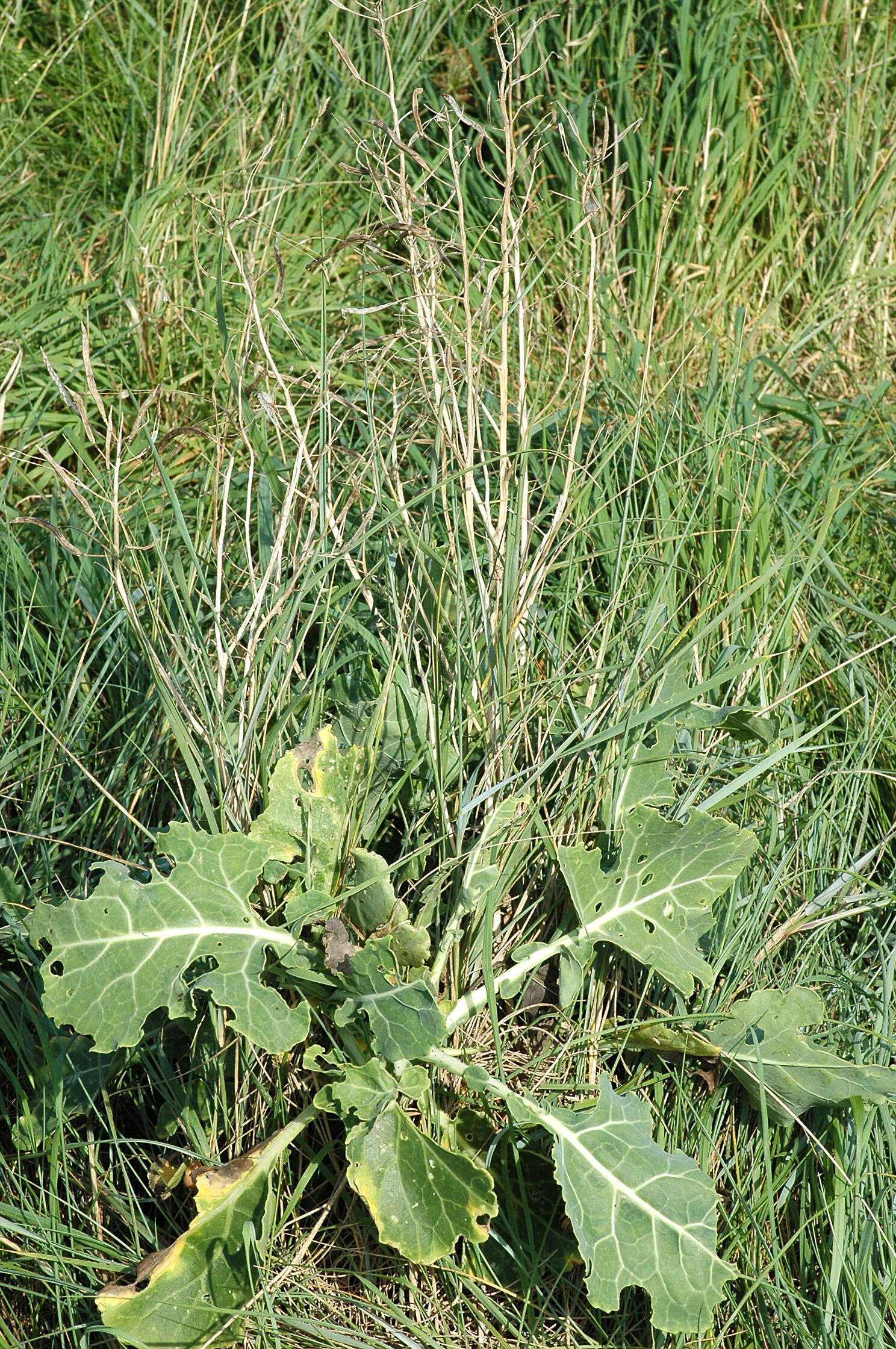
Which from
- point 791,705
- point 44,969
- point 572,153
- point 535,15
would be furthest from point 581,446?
point 44,969

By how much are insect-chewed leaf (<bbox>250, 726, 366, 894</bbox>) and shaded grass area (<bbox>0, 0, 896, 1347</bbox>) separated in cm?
7

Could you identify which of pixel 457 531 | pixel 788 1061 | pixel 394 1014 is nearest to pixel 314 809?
pixel 394 1014

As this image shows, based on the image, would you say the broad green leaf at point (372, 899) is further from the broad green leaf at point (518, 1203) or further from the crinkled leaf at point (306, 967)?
the broad green leaf at point (518, 1203)

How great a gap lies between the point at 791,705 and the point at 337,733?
106cm

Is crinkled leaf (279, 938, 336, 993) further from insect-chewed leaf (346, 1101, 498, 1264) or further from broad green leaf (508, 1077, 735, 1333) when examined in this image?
broad green leaf (508, 1077, 735, 1333)

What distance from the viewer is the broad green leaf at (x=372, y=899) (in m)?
1.84

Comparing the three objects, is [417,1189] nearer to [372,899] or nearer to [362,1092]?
[362,1092]

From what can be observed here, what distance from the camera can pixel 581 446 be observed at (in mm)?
2820

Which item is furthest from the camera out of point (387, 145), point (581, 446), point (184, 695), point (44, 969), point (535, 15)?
point (535, 15)

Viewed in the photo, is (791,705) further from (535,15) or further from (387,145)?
(535,15)

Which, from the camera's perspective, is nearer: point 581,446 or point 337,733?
point 337,733

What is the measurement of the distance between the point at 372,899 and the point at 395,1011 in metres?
0.20

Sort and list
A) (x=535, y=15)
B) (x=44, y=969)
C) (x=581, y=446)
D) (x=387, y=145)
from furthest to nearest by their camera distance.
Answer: (x=535, y=15), (x=581, y=446), (x=387, y=145), (x=44, y=969)

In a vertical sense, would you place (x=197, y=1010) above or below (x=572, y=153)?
below
